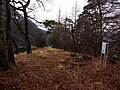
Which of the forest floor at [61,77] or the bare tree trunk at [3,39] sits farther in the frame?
the bare tree trunk at [3,39]

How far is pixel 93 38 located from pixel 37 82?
14319 millimetres

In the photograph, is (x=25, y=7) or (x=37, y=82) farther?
(x=25, y=7)

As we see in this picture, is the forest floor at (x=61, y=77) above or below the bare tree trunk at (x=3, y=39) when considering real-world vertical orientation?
below

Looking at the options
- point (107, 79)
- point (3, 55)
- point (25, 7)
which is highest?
point (25, 7)

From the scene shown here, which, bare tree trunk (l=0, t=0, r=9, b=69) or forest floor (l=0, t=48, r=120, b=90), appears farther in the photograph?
bare tree trunk (l=0, t=0, r=9, b=69)

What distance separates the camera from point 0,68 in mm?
9820

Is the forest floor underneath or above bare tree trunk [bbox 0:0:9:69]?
underneath

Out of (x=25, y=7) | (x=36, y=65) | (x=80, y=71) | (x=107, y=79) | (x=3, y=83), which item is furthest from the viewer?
(x=25, y=7)

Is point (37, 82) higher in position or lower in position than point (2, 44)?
lower

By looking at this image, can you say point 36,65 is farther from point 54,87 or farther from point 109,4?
point 109,4

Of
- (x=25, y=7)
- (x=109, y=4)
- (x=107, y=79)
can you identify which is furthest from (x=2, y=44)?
(x=109, y=4)

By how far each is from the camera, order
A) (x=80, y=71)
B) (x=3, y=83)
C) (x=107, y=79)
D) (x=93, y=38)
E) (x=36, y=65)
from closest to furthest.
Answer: (x=3, y=83), (x=107, y=79), (x=80, y=71), (x=36, y=65), (x=93, y=38)

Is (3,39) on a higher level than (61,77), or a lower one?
higher

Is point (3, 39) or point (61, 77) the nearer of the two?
point (3, 39)
